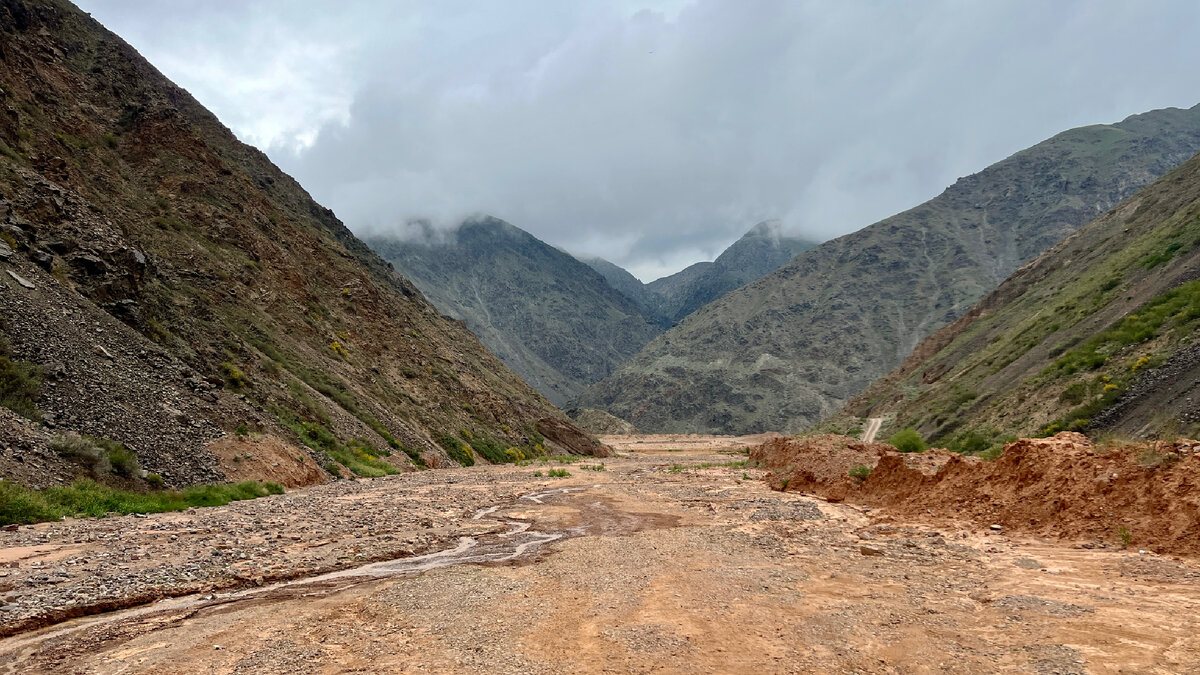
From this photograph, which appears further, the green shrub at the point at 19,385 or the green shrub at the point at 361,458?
the green shrub at the point at 361,458

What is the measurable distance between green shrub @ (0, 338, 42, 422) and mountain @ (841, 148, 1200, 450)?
3179 cm

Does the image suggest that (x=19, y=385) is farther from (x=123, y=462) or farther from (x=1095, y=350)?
(x=1095, y=350)

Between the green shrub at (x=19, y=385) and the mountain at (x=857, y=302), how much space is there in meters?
131

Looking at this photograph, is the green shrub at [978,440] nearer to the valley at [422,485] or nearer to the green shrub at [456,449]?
the valley at [422,485]

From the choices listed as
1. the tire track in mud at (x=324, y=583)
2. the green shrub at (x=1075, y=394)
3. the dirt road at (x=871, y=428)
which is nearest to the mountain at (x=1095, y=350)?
the green shrub at (x=1075, y=394)

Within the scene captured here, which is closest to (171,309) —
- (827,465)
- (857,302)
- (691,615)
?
(691,615)

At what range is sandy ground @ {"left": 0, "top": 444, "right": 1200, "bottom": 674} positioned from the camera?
6.73 m

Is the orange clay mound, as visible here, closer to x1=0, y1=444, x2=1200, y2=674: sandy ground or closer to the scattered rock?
x1=0, y1=444, x2=1200, y2=674: sandy ground

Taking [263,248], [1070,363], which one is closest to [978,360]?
[1070,363]

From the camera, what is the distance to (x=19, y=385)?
16.1m

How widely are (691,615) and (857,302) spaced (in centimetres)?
17805

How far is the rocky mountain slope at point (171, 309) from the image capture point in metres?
18.3

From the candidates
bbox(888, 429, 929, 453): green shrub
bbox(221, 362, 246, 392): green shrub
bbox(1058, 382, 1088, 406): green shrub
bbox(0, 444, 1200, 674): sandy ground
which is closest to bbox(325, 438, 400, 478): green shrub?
bbox(221, 362, 246, 392): green shrub

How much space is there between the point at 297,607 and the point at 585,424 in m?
125
